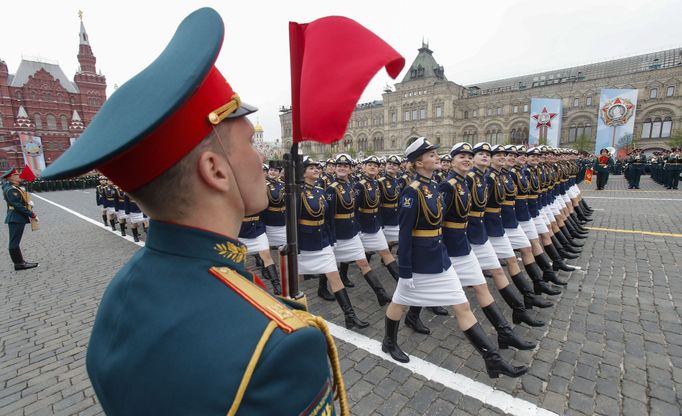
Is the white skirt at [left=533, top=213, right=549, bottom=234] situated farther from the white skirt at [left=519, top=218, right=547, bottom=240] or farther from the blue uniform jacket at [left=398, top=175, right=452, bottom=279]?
the blue uniform jacket at [left=398, top=175, right=452, bottom=279]

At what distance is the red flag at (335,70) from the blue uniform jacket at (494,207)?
13.1ft

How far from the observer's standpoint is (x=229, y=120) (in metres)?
1.04

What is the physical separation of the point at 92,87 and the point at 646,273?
74799mm

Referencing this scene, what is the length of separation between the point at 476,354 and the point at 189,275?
12.1ft

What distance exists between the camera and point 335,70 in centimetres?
161

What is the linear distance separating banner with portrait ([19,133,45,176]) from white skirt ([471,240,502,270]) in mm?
61738

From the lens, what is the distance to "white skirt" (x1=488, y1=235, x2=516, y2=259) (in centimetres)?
478

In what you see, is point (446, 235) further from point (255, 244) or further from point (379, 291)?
point (255, 244)

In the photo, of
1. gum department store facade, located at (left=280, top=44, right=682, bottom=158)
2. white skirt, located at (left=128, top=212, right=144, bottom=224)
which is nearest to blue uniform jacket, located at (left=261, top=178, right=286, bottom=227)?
white skirt, located at (left=128, top=212, right=144, bottom=224)

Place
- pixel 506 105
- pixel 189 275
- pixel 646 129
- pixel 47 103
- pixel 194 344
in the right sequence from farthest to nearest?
1. pixel 47 103
2. pixel 506 105
3. pixel 646 129
4. pixel 189 275
5. pixel 194 344

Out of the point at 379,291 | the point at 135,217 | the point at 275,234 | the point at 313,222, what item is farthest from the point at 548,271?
the point at 135,217

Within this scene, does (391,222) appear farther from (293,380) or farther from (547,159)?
(293,380)

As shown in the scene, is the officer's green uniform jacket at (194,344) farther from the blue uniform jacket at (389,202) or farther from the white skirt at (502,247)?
the blue uniform jacket at (389,202)

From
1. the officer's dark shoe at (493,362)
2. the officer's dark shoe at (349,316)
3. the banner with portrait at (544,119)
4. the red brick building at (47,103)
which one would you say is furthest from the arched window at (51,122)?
the banner with portrait at (544,119)
